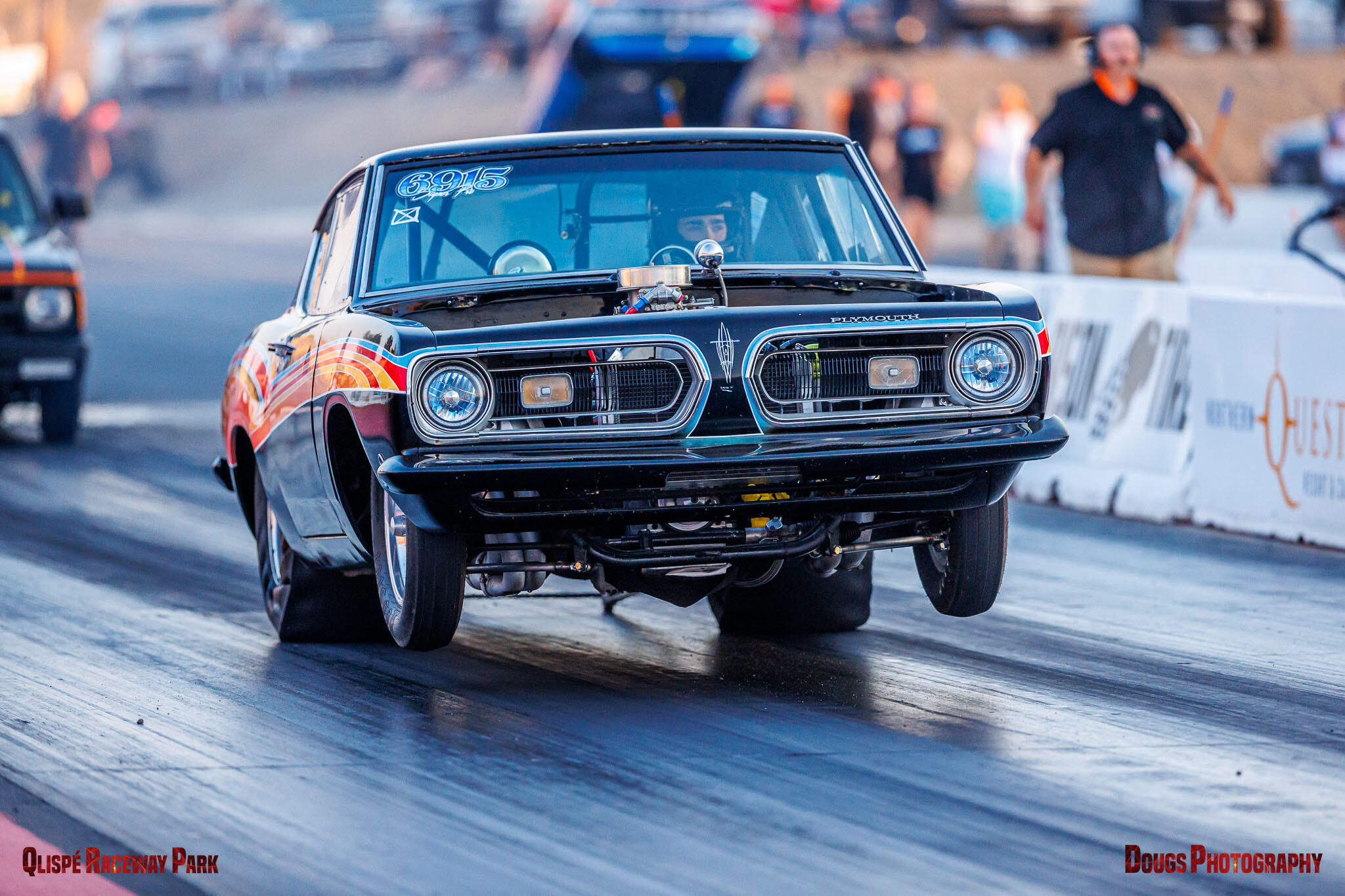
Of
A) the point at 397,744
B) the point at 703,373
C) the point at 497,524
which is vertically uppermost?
the point at 703,373

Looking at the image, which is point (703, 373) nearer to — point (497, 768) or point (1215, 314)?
point (497, 768)

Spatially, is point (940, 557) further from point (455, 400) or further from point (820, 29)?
point (820, 29)

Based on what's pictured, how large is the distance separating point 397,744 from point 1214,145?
1089cm

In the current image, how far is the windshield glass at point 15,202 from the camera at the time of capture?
586 inches

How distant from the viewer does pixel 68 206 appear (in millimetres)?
14344

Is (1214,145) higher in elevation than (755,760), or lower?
higher

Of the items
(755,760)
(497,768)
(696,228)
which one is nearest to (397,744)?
(497,768)

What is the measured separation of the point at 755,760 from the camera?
584 cm

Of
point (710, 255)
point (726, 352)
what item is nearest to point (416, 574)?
point (726, 352)

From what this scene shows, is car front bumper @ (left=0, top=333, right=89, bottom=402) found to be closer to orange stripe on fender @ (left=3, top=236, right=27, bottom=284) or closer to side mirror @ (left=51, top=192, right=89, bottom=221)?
orange stripe on fender @ (left=3, top=236, right=27, bottom=284)

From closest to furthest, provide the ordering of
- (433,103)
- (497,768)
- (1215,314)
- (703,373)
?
(497,768), (703,373), (1215,314), (433,103)

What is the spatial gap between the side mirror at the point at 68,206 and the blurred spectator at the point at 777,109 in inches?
455

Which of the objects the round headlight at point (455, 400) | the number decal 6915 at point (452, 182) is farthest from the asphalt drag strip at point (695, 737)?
the number decal 6915 at point (452, 182)

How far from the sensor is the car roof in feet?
24.5
